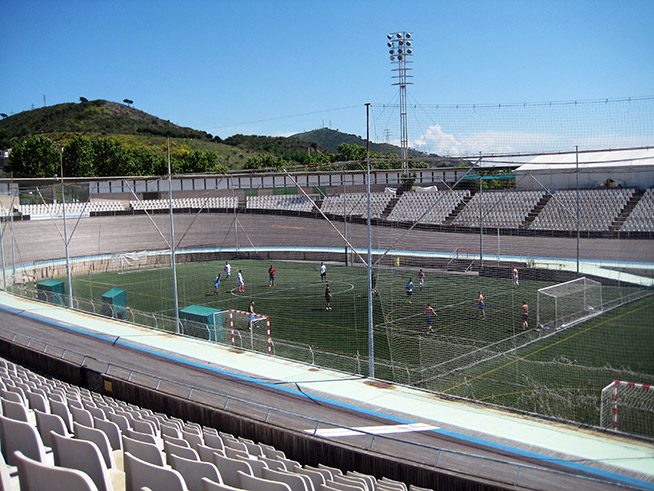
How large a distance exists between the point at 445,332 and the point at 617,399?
29.7 feet

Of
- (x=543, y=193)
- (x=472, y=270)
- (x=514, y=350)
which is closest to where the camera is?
(x=514, y=350)

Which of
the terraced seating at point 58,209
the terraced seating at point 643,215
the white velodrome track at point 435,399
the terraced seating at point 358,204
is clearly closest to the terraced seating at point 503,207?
the white velodrome track at point 435,399

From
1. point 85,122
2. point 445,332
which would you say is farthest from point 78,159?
point 85,122

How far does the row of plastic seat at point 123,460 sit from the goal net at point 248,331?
30.5 feet

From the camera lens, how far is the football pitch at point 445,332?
525 inches

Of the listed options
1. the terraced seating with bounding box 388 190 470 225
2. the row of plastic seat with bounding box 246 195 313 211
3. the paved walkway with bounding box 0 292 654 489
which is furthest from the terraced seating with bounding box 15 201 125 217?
the terraced seating with bounding box 388 190 470 225

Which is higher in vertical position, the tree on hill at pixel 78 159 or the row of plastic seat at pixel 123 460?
the tree on hill at pixel 78 159

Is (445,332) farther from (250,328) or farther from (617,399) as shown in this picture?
(617,399)

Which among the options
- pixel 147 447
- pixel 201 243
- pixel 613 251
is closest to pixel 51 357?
pixel 147 447

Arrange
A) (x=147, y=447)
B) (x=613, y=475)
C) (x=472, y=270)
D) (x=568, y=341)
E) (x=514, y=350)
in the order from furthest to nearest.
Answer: (x=472, y=270)
(x=568, y=341)
(x=514, y=350)
(x=613, y=475)
(x=147, y=447)

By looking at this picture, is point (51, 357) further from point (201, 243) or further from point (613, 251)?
point (201, 243)

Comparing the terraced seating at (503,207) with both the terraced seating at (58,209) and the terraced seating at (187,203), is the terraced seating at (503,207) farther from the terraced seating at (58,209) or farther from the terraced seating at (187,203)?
the terraced seating at (58,209)

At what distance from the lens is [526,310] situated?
1988 cm

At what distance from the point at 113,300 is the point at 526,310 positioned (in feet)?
58.1
